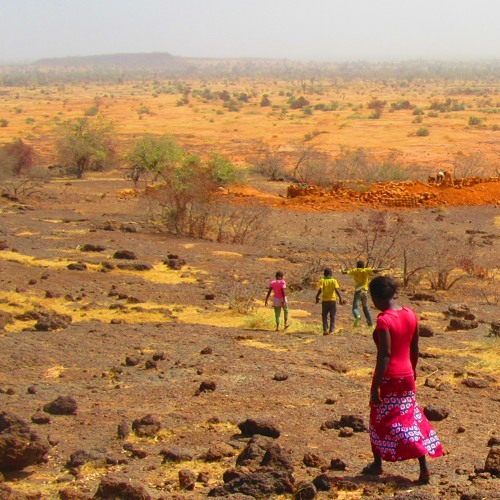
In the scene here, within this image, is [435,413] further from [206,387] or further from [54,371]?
[54,371]

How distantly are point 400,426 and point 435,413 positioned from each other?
2.33 meters

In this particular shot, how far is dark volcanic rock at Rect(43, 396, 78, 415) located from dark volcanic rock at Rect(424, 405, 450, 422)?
335cm

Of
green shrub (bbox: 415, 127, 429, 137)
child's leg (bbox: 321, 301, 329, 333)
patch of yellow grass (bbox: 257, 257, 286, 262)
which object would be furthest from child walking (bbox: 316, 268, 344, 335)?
green shrub (bbox: 415, 127, 429, 137)

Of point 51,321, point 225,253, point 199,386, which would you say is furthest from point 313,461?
point 225,253

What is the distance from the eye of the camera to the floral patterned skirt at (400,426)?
4.88 meters

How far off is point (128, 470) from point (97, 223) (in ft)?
53.5

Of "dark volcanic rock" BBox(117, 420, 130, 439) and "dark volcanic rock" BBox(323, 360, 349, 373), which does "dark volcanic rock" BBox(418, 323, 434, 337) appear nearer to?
"dark volcanic rock" BBox(323, 360, 349, 373)

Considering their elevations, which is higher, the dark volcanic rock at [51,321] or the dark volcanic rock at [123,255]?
the dark volcanic rock at [51,321]

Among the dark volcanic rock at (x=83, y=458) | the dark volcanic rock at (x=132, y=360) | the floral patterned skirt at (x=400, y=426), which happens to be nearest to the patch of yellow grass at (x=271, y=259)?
the dark volcanic rock at (x=132, y=360)

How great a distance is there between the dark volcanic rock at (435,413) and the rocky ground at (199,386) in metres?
0.02

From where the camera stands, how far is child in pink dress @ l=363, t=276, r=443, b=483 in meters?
4.89

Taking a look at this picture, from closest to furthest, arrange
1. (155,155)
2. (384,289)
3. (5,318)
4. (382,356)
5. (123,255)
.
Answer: (382,356), (384,289), (5,318), (123,255), (155,155)

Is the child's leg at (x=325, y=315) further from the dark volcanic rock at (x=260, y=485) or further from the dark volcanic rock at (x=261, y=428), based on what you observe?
the dark volcanic rock at (x=260, y=485)

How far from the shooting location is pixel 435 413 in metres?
7.08
